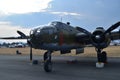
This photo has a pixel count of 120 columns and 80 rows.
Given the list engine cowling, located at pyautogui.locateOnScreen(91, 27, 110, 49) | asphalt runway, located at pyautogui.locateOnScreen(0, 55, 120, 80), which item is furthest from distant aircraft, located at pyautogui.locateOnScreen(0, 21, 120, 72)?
asphalt runway, located at pyautogui.locateOnScreen(0, 55, 120, 80)

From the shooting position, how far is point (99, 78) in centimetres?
1335

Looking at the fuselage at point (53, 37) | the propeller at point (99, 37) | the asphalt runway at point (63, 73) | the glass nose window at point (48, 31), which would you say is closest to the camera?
the asphalt runway at point (63, 73)

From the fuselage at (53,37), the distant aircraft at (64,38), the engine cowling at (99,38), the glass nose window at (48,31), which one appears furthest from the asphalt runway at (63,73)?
the glass nose window at (48,31)

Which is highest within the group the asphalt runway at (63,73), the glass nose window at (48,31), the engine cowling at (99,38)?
the glass nose window at (48,31)

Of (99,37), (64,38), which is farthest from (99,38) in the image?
(64,38)

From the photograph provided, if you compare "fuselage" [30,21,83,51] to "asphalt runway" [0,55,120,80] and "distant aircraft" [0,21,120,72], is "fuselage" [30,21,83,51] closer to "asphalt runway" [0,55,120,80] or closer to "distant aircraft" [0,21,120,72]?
"distant aircraft" [0,21,120,72]

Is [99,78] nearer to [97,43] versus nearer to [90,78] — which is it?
[90,78]

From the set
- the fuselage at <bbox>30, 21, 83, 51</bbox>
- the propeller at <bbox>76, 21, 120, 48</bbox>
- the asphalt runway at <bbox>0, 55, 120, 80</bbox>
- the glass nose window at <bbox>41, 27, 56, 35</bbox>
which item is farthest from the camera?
the propeller at <bbox>76, 21, 120, 48</bbox>

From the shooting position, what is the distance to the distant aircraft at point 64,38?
17.6 meters

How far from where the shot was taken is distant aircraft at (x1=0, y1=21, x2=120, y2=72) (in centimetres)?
1758

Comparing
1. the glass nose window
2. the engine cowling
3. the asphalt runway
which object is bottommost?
the asphalt runway

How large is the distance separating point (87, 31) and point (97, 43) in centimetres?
124

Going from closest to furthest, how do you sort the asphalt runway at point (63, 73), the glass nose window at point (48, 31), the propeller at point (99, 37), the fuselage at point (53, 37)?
the asphalt runway at point (63, 73) < the fuselage at point (53, 37) < the glass nose window at point (48, 31) < the propeller at point (99, 37)

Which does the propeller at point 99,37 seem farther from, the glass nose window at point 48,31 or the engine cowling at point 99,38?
the glass nose window at point 48,31
